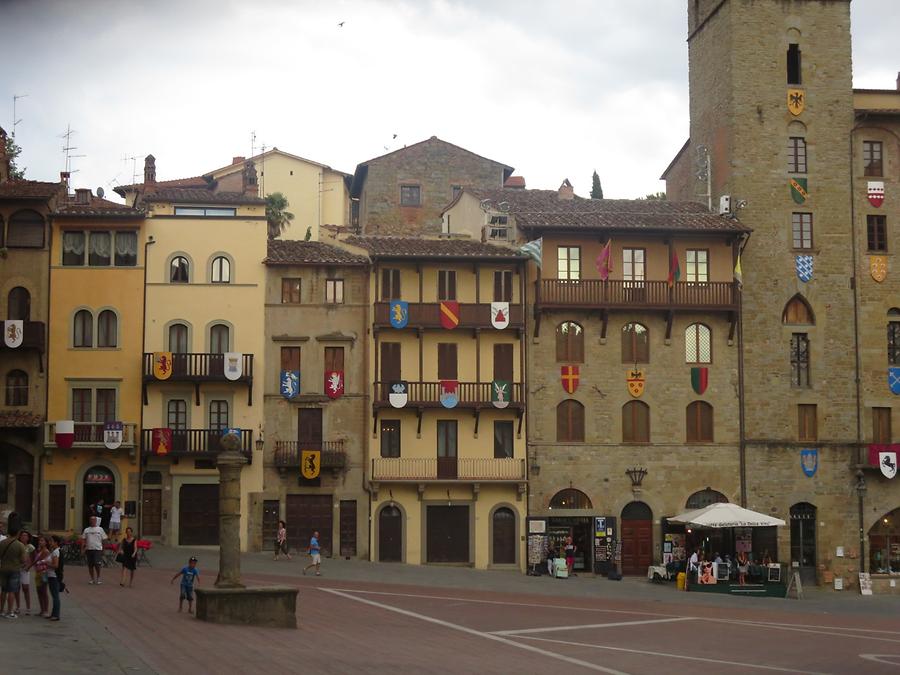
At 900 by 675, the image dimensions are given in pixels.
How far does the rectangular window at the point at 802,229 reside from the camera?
56156mm

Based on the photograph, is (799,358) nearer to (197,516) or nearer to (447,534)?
(447,534)

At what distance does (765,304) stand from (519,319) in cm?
1039

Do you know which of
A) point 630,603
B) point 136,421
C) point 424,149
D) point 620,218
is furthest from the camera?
point 424,149

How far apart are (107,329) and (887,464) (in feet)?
102

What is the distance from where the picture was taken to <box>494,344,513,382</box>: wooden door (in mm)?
53500

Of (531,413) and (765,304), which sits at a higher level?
(765,304)

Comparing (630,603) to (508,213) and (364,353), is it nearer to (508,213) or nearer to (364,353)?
(364,353)

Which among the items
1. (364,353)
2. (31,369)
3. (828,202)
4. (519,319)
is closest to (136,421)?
(31,369)

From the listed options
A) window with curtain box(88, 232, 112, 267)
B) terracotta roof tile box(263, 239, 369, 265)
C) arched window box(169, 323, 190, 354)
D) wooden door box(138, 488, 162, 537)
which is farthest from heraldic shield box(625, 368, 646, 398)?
window with curtain box(88, 232, 112, 267)

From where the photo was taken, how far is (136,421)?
51.6 m

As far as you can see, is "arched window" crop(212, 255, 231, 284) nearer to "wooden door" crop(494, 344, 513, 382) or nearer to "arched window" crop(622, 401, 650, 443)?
"wooden door" crop(494, 344, 513, 382)

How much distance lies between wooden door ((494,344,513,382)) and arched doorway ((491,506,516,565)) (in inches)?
200

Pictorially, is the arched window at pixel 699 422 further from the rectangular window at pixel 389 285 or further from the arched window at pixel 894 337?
the rectangular window at pixel 389 285

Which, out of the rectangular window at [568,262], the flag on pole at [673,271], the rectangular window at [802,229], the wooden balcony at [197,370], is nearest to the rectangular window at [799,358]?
the rectangular window at [802,229]
